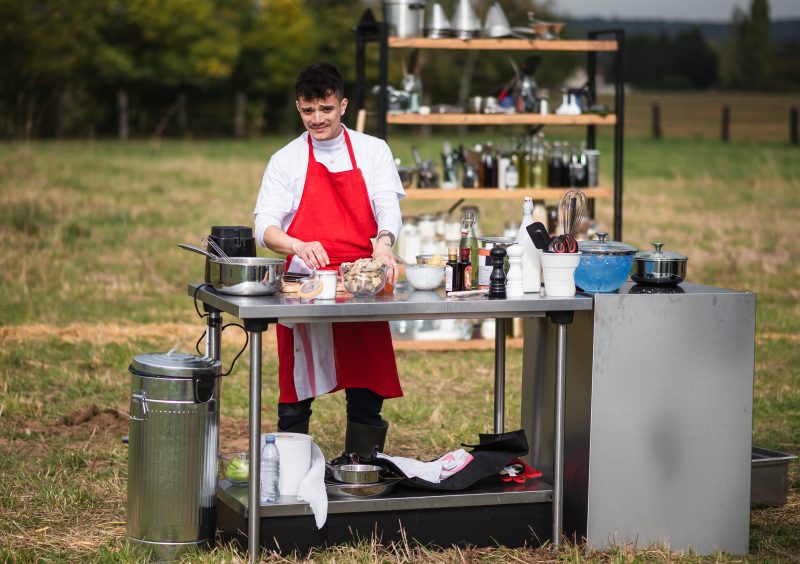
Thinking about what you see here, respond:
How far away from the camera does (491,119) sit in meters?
8.82

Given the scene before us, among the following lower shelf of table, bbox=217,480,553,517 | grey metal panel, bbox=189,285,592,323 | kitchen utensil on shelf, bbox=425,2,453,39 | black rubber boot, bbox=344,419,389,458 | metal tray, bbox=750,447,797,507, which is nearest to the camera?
grey metal panel, bbox=189,285,592,323

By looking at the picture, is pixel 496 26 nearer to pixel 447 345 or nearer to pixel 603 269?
pixel 447 345

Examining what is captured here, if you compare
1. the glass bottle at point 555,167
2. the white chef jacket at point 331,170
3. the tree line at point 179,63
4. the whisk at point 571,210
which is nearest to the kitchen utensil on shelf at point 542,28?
the glass bottle at point 555,167

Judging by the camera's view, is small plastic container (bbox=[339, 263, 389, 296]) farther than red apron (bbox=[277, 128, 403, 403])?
No

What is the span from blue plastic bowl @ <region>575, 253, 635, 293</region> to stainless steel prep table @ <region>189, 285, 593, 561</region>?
0.08 metres

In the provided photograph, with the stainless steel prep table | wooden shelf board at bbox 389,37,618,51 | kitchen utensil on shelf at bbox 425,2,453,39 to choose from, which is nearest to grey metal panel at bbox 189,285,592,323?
the stainless steel prep table

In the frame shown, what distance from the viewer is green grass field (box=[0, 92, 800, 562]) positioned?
5.09 metres

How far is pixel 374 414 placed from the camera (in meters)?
5.20

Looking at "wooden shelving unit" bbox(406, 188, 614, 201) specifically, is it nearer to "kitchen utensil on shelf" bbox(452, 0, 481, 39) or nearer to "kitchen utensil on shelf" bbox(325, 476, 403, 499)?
"kitchen utensil on shelf" bbox(452, 0, 481, 39)

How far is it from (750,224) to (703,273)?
13.4 feet

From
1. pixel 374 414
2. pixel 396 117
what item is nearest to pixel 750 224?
pixel 396 117

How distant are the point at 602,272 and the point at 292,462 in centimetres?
137

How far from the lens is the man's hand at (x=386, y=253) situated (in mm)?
4715

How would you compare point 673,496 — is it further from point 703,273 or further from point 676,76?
point 676,76
